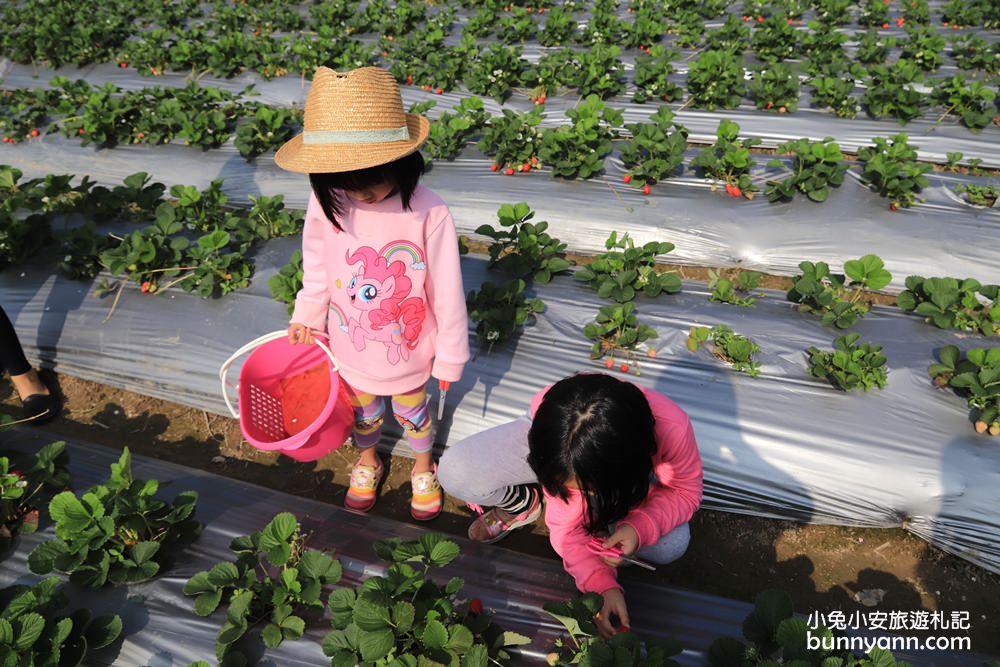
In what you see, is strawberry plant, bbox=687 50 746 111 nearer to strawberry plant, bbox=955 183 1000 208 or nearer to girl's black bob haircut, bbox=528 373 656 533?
strawberry plant, bbox=955 183 1000 208

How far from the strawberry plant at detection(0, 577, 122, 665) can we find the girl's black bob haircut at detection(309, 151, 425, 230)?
1463 millimetres

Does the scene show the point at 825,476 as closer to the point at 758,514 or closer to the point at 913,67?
the point at 758,514

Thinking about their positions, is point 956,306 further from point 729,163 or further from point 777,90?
point 777,90

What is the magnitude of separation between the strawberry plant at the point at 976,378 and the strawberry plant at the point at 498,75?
4.78 m

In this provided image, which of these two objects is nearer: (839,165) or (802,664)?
(802,664)

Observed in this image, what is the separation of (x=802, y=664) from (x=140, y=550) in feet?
6.61

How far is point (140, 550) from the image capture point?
193 cm

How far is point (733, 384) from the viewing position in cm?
283

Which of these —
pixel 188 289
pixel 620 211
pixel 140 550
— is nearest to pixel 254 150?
pixel 188 289

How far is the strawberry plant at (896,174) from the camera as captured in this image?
12.9ft

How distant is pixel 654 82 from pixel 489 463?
531 centimetres

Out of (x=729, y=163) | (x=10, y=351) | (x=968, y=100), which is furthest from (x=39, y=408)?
(x=968, y=100)

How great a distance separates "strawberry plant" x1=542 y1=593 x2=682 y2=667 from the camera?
57.1 inches

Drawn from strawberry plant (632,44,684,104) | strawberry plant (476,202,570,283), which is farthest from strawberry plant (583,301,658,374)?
strawberry plant (632,44,684,104)
